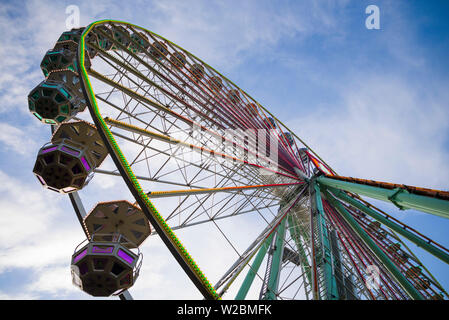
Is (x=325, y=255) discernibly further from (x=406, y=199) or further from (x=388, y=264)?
(x=406, y=199)

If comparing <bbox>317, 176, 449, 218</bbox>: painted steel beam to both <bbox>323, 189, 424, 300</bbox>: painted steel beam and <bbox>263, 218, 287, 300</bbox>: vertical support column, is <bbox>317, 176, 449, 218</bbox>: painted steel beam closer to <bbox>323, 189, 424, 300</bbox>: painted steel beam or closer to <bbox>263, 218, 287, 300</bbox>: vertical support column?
<bbox>323, 189, 424, 300</bbox>: painted steel beam

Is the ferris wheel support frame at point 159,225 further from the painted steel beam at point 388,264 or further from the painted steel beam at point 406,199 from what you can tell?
the painted steel beam at point 388,264

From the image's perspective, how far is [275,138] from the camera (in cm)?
1378

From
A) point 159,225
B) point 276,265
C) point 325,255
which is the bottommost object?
point 159,225

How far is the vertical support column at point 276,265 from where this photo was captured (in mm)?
7938

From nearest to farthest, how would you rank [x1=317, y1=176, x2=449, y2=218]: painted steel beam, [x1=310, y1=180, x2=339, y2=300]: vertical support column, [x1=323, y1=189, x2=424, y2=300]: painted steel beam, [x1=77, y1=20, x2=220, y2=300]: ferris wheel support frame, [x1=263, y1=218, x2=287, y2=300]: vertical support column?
[x1=77, y1=20, x2=220, y2=300]: ferris wheel support frame → [x1=317, y1=176, x2=449, y2=218]: painted steel beam → [x1=310, y1=180, x2=339, y2=300]: vertical support column → [x1=323, y1=189, x2=424, y2=300]: painted steel beam → [x1=263, y1=218, x2=287, y2=300]: vertical support column

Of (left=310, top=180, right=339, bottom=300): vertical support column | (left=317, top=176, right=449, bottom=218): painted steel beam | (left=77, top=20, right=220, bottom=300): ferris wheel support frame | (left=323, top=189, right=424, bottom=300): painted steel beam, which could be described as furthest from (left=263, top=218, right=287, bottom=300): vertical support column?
(left=77, top=20, right=220, bottom=300): ferris wheel support frame

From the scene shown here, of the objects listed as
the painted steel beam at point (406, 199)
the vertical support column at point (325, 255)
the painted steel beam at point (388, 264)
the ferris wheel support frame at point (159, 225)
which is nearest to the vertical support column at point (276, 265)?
the vertical support column at point (325, 255)

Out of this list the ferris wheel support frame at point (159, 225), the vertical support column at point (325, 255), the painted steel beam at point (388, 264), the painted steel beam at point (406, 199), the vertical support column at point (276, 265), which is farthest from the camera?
the vertical support column at point (276, 265)

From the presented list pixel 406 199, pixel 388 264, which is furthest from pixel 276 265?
pixel 406 199

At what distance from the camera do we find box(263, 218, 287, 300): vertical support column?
26.0ft

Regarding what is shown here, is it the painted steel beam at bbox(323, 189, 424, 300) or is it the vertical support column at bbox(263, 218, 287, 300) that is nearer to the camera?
the painted steel beam at bbox(323, 189, 424, 300)

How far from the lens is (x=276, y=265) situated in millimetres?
9039
